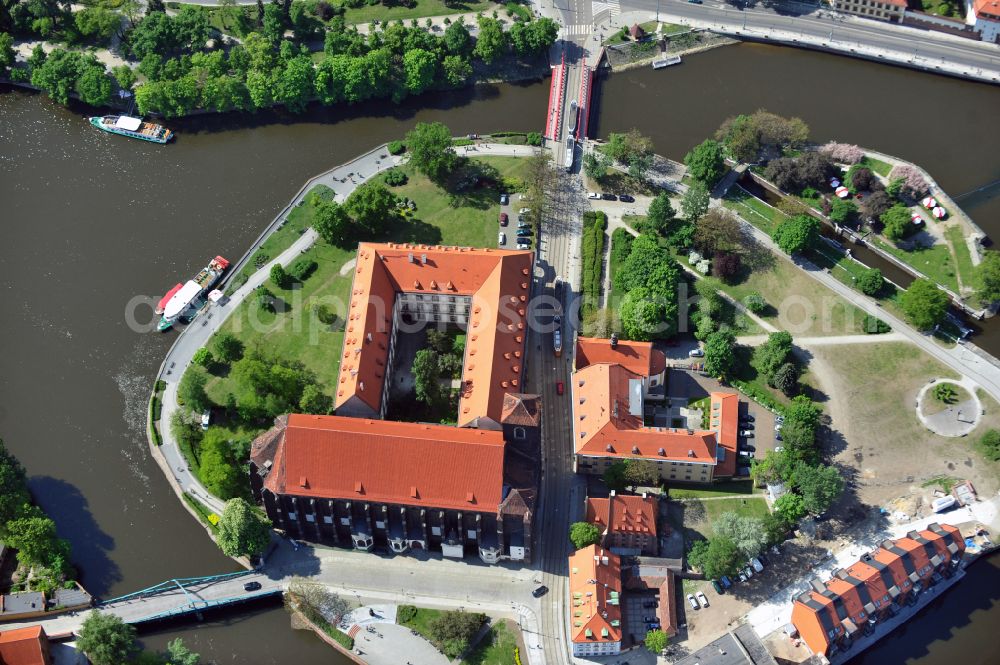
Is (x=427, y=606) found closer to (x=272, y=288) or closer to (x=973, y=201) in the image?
(x=272, y=288)

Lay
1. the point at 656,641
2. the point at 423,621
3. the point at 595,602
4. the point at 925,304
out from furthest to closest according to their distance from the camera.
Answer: the point at 925,304, the point at 423,621, the point at 595,602, the point at 656,641

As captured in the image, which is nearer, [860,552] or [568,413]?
[860,552]

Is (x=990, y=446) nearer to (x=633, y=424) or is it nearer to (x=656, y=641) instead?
(x=633, y=424)

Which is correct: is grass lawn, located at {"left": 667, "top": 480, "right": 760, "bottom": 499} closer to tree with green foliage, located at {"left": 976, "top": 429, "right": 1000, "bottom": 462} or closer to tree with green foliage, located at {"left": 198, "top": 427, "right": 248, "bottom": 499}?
tree with green foliage, located at {"left": 976, "top": 429, "right": 1000, "bottom": 462}

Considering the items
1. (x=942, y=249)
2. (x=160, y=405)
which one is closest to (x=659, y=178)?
(x=942, y=249)

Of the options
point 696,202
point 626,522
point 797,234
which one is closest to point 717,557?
point 626,522
